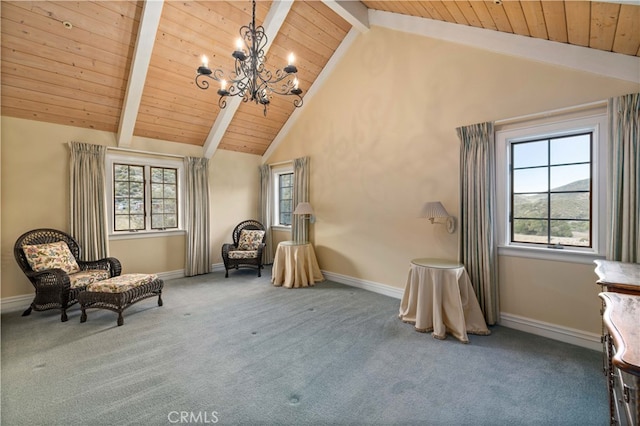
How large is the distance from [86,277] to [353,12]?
17.2ft

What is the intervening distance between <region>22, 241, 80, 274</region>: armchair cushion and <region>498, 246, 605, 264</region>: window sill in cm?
563

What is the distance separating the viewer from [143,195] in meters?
5.13

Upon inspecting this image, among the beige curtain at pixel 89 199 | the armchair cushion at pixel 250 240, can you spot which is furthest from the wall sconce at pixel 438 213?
the beige curtain at pixel 89 199

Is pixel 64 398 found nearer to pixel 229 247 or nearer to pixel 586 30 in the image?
pixel 229 247

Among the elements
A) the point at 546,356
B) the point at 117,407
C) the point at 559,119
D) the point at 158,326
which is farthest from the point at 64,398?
the point at 559,119

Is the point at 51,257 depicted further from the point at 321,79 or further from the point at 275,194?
the point at 321,79

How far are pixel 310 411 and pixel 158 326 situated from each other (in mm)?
2269

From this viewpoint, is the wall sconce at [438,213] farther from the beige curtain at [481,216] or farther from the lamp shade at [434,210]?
the beige curtain at [481,216]

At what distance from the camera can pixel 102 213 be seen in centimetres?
449

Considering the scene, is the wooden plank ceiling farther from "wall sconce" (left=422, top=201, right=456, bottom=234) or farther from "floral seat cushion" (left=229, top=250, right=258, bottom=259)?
"floral seat cushion" (left=229, top=250, right=258, bottom=259)

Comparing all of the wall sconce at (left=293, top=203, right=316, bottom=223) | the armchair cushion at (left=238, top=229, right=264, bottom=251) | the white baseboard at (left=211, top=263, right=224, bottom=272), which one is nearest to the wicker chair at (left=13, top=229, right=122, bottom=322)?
the white baseboard at (left=211, top=263, right=224, bottom=272)

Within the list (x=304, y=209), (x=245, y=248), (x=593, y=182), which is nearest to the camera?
(x=593, y=182)

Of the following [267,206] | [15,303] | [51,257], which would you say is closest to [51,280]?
[51,257]

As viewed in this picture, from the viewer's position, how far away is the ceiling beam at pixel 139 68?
325 centimetres
